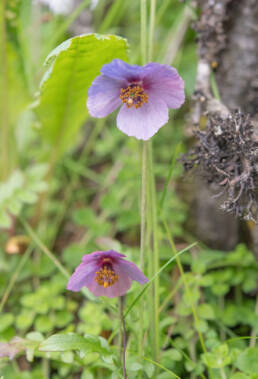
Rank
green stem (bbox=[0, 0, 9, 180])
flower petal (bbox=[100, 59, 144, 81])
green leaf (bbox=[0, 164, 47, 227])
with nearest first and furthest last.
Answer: flower petal (bbox=[100, 59, 144, 81])
green leaf (bbox=[0, 164, 47, 227])
green stem (bbox=[0, 0, 9, 180])

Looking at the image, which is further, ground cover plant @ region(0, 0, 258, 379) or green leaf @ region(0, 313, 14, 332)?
green leaf @ region(0, 313, 14, 332)

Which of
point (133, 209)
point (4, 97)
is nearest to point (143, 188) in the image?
point (133, 209)

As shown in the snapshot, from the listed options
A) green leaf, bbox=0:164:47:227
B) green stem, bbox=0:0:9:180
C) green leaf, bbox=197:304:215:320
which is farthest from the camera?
green stem, bbox=0:0:9:180

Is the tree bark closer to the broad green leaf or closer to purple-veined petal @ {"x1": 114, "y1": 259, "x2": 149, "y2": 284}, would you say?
the broad green leaf

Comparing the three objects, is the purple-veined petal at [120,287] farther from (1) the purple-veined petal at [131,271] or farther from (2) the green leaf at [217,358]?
(2) the green leaf at [217,358]

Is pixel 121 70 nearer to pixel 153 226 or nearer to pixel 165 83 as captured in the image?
pixel 165 83

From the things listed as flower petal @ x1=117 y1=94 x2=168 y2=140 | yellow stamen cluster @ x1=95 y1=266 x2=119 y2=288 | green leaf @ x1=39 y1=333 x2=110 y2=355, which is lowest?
green leaf @ x1=39 y1=333 x2=110 y2=355

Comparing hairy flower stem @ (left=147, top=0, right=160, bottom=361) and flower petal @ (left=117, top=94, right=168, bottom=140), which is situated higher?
flower petal @ (left=117, top=94, right=168, bottom=140)

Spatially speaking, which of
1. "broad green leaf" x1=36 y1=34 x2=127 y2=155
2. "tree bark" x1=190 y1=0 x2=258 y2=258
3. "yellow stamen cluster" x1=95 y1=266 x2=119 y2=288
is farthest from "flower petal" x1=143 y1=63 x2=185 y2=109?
"yellow stamen cluster" x1=95 y1=266 x2=119 y2=288
